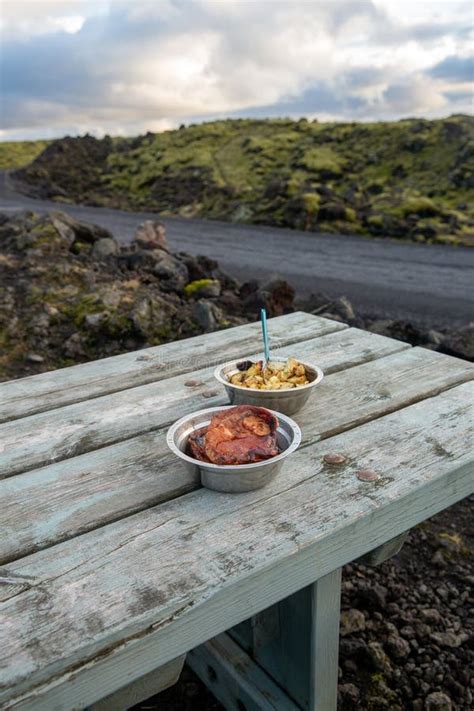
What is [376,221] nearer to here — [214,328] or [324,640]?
[214,328]

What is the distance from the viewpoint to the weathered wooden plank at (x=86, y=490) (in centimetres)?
142

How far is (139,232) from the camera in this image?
7.47 m

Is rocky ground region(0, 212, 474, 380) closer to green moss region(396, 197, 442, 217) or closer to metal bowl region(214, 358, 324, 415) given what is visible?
metal bowl region(214, 358, 324, 415)

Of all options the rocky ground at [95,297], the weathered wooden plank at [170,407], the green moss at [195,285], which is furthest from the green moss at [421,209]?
the weathered wooden plank at [170,407]

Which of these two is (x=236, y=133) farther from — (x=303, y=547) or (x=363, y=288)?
(x=303, y=547)

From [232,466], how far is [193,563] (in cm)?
24

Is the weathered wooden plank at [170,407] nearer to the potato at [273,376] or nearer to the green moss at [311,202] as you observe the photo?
the potato at [273,376]

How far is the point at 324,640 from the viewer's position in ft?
5.58

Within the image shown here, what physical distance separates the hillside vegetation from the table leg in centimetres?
3376

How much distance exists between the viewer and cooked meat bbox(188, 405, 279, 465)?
147 centimetres

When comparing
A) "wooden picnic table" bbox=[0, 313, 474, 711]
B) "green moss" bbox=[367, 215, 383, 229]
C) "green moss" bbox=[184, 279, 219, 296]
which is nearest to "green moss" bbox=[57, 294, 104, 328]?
"green moss" bbox=[184, 279, 219, 296]

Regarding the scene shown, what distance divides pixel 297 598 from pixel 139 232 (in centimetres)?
626

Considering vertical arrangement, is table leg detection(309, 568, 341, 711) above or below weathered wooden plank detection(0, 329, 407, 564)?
below

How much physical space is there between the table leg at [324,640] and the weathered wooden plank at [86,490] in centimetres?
41
